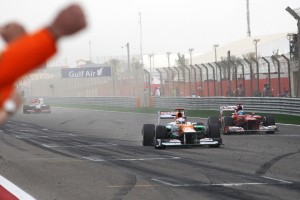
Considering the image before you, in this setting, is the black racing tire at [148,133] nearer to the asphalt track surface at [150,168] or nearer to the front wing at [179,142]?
the asphalt track surface at [150,168]

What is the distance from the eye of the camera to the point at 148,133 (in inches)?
744

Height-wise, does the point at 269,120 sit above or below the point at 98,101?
below

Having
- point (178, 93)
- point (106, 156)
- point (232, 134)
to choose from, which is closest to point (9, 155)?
point (106, 156)

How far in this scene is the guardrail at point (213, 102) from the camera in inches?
1235

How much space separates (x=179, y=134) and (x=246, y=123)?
5.26 m

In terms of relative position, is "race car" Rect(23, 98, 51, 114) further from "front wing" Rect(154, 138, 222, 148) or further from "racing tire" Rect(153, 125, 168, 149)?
"front wing" Rect(154, 138, 222, 148)

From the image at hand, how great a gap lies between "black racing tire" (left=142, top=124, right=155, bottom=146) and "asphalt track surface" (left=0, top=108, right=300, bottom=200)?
270 mm

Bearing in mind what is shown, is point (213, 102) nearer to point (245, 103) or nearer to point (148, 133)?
point (245, 103)

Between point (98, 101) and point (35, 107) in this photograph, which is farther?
point (98, 101)

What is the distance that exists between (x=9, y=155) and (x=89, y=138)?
614 cm

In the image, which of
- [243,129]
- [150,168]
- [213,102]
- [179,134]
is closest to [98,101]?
[213,102]

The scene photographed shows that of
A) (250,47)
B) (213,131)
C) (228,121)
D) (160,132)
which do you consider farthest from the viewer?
(250,47)

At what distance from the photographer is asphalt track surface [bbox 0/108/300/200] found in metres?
10.1

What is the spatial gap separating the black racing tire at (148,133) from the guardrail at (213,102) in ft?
40.3
